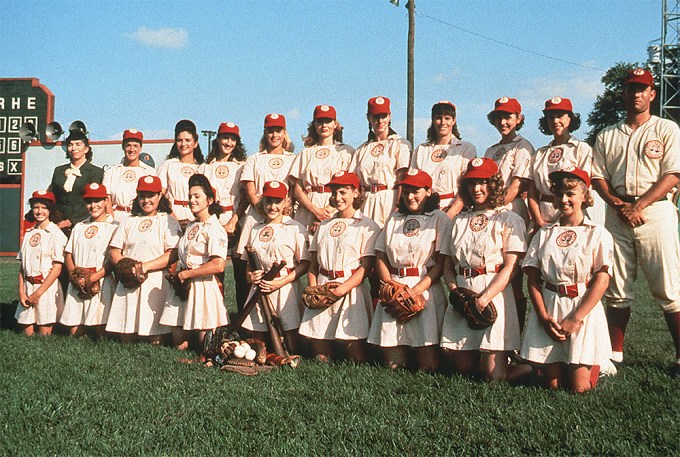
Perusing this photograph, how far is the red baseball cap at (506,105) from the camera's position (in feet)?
18.3

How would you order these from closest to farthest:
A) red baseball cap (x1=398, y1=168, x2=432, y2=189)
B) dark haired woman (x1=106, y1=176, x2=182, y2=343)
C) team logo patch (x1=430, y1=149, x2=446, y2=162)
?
red baseball cap (x1=398, y1=168, x2=432, y2=189), team logo patch (x1=430, y1=149, x2=446, y2=162), dark haired woman (x1=106, y1=176, x2=182, y2=343)

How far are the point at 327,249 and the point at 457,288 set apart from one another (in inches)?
50.1

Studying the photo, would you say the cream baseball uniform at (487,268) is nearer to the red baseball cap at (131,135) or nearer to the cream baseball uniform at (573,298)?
the cream baseball uniform at (573,298)

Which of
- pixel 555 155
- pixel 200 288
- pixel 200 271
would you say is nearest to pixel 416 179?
pixel 555 155

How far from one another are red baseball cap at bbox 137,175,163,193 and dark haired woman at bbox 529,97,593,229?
351cm

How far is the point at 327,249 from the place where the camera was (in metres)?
5.64

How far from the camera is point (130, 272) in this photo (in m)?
6.23

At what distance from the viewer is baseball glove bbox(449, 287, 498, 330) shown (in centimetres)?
469

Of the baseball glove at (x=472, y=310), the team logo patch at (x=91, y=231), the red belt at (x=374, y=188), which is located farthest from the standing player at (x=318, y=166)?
the team logo patch at (x=91, y=231)

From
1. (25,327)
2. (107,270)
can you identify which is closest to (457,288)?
(107,270)

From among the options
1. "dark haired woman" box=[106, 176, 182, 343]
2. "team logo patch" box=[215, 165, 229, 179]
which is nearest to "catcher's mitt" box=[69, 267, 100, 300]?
"dark haired woman" box=[106, 176, 182, 343]

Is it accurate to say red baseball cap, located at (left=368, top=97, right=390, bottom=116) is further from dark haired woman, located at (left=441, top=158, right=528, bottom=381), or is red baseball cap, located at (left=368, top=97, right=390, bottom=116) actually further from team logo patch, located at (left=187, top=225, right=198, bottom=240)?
team logo patch, located at (left=187, top=225, right=198, bottom=240)

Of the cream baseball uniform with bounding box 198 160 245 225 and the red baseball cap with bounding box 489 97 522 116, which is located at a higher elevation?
the red baseball cap with bounding box 489 97 522 116

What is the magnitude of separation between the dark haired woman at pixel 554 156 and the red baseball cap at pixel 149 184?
3.51 m
